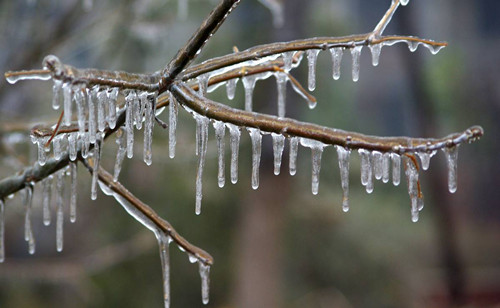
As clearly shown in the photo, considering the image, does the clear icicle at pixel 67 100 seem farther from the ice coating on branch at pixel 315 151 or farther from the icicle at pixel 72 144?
the ice coating on branch at pixel 315 151

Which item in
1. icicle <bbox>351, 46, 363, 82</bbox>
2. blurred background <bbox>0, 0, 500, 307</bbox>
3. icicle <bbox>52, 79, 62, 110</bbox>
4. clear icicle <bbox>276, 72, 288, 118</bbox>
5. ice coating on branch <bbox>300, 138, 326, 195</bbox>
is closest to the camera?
icicle <bbox>52, 79, 62, 110</bbox>

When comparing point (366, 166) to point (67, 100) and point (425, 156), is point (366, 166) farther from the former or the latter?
point (67, 100)

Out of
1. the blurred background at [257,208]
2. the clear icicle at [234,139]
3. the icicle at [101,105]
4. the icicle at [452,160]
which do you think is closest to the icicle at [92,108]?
the icicle at [101,105]

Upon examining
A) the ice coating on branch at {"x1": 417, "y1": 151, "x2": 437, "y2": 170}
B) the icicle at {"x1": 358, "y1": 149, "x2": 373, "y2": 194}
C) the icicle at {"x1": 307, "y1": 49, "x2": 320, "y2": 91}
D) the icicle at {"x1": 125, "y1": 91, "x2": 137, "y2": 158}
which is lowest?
the icicle at {"x1": 358, "y1": 149, "x2": 373, "y2": 194}

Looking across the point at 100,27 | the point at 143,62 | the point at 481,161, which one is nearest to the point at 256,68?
the point at 100,27

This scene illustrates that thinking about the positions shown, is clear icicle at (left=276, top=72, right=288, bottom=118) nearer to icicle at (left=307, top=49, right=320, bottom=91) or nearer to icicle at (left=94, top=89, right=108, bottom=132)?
icicle at (left=307, top=49, right=320, bottom=91)

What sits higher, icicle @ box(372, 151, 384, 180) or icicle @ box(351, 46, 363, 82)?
icicle @ box(351, 46, 363, 82)

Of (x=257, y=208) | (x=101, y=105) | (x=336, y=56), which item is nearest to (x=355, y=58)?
(x=336, y=56)

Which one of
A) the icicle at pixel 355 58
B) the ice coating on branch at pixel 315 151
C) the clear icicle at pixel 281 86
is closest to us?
the ice coating on branch at pixel 315 151

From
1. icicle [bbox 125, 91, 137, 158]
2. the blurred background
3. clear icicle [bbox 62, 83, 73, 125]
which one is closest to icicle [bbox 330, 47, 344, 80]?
icicle [bbox 125, 91, 137, 158]
